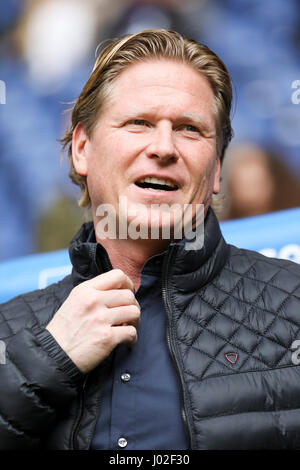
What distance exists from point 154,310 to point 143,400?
21 centimetres

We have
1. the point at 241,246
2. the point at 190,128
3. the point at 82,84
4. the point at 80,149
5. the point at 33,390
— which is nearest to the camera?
the point at 33,390

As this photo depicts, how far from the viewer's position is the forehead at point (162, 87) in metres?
1.35

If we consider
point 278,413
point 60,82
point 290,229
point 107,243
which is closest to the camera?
point 278,413

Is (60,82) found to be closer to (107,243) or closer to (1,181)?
(1,181)

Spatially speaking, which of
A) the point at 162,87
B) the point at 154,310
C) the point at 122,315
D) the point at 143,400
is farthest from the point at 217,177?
the point at 143,400

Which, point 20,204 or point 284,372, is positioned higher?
point 284,372

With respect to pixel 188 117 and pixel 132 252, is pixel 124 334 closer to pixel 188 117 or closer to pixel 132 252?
pixel 132 252

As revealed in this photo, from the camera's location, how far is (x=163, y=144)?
128cm

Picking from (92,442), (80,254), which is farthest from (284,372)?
(80,254)

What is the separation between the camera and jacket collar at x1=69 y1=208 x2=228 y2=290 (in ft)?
4.18

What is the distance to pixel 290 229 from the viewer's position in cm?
192

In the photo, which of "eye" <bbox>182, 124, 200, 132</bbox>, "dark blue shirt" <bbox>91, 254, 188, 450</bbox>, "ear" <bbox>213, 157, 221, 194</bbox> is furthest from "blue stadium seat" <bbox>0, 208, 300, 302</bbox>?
"dark blue shirt" <bbox>91, 254, 188, 450</bbox>

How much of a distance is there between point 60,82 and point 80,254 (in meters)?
1.93

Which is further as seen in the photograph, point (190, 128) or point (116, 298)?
point (190, 128)
